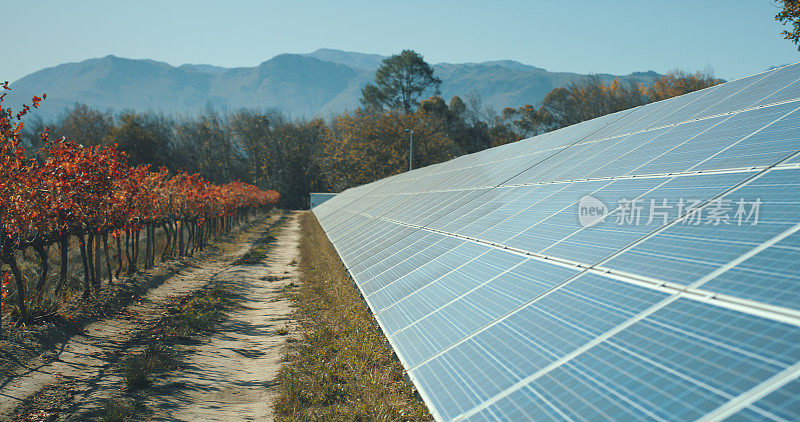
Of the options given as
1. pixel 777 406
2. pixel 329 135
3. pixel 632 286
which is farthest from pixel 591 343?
pixel 329 135

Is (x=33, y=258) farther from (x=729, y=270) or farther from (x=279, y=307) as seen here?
(x=729, y=270)

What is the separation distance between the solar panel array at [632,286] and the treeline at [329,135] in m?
56.4

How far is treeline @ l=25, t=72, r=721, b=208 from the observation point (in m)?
66.5

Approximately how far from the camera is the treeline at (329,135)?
66.5 m

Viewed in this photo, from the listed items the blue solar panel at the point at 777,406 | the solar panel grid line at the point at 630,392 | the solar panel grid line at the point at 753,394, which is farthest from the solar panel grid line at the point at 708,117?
the blue solar panel at the point at 777,406

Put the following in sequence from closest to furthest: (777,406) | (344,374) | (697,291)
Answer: (777,406), (697,291), (344,374)

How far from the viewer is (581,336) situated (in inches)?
166

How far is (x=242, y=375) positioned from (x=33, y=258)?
57.4ft

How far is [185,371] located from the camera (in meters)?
9.50

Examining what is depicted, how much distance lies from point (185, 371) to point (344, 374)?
3615 millimetres

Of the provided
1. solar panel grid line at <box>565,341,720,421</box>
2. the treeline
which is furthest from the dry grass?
the treeline
